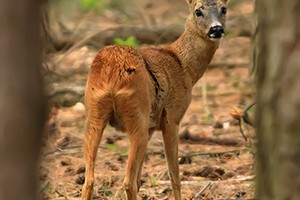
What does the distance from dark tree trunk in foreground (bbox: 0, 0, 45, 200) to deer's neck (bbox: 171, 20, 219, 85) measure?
4904 millimetres

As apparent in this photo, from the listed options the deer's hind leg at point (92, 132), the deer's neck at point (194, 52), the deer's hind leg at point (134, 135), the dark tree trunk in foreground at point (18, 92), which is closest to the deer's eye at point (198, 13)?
the deer's neck at point (194, 52)

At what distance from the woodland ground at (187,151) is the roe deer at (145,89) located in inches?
16.8

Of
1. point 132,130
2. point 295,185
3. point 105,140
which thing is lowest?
point 105,140

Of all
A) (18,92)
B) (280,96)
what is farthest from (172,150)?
(18,92)

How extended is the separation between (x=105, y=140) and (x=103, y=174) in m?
1.25

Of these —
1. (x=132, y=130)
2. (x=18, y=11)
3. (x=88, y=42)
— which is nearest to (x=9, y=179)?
(x=18, y=11)

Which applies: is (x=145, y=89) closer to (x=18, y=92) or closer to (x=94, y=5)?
(x=18, y=92)

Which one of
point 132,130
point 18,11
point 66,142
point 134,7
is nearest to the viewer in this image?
point 18,11

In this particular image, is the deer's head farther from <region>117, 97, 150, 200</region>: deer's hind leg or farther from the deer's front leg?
<region>117, 97, 150, 200</region>: deer's hind leg

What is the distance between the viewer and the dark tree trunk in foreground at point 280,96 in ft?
11.8

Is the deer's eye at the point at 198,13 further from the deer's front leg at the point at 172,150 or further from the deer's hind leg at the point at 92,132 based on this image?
the deer's hind leg at the point at 92,132

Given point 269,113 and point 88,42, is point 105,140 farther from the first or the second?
point 269,113

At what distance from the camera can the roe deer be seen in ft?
22.0

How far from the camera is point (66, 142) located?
9.81 m
